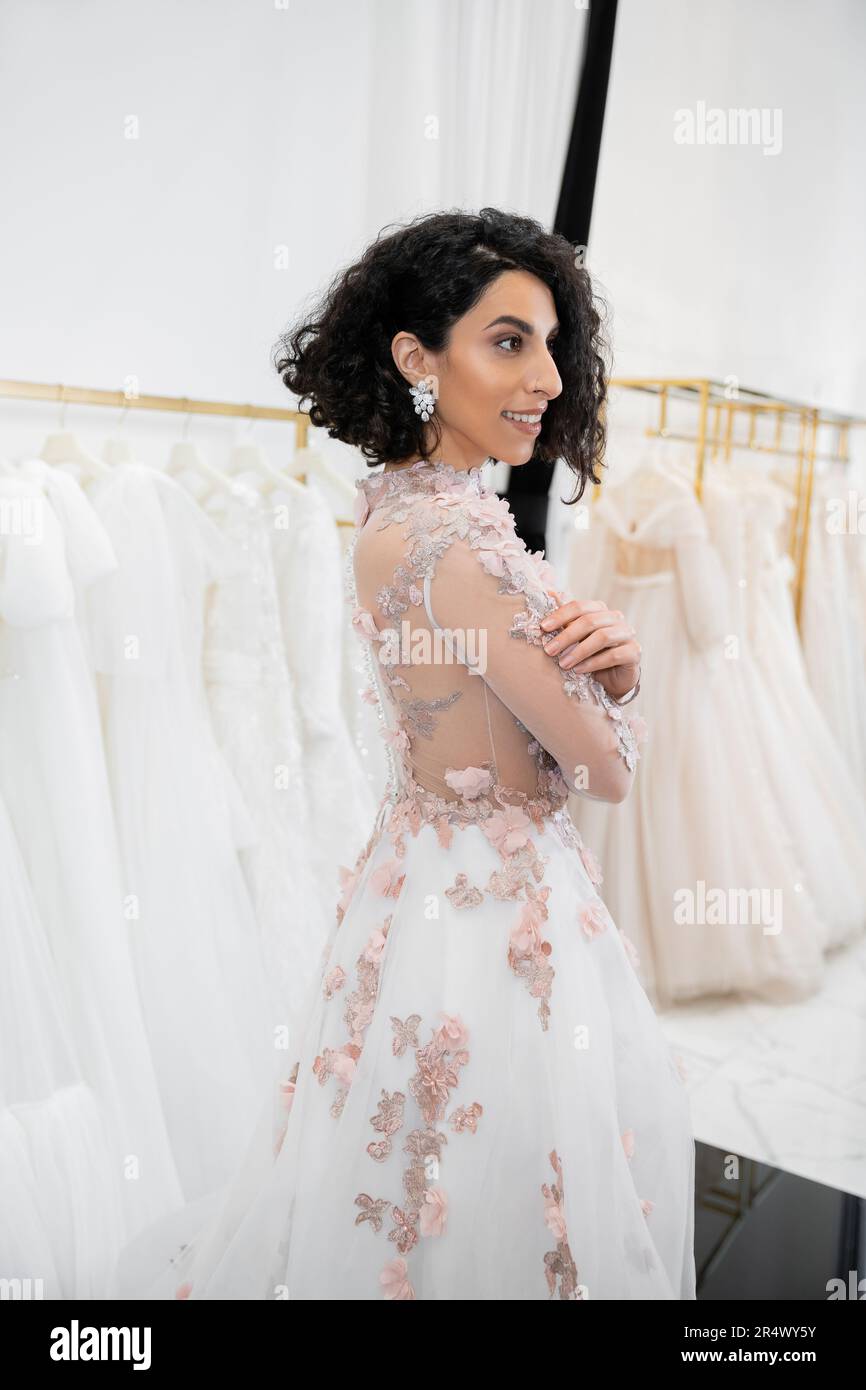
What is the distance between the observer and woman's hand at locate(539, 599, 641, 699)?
3.90ft

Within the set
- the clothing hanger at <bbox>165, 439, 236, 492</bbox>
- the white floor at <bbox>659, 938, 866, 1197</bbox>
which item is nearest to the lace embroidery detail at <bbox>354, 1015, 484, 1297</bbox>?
the white floor at <bbox>659, 938, 866, 1197</bbox>

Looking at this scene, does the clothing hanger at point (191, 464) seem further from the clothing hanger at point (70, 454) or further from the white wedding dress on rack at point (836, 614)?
the white wedding dress on rack at point (836, 614)

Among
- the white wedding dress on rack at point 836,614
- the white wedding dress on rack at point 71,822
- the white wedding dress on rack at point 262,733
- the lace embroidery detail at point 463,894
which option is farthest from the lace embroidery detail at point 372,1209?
the white wedding dress on rack at point 836,614

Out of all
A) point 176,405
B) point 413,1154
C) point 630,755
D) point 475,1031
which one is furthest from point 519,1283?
point 176,405

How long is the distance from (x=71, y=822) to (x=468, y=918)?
0.99 meters

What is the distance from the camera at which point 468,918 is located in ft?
4.23

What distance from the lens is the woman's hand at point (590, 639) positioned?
1.19m

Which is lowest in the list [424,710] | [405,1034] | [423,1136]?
[423,1136]

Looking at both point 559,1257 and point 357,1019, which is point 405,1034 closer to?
point 357,1019

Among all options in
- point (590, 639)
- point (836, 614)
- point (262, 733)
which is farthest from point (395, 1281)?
point (836, 614)

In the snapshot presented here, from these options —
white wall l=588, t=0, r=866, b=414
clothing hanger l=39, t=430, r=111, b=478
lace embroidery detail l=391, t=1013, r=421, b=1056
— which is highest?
white wall l=588, t=0, r=866, b=414

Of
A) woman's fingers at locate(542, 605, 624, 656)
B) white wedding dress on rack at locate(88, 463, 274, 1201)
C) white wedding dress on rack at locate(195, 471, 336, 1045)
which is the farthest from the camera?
white wedding dress on rack at locate(195, 471, 336, 1045)

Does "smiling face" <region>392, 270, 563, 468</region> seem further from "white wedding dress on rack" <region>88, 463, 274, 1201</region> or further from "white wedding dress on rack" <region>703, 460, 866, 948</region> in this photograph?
"white wedding dress on rack" <region>703, 460, 866, 948</region>

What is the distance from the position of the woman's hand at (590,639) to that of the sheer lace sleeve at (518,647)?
0.01 m
